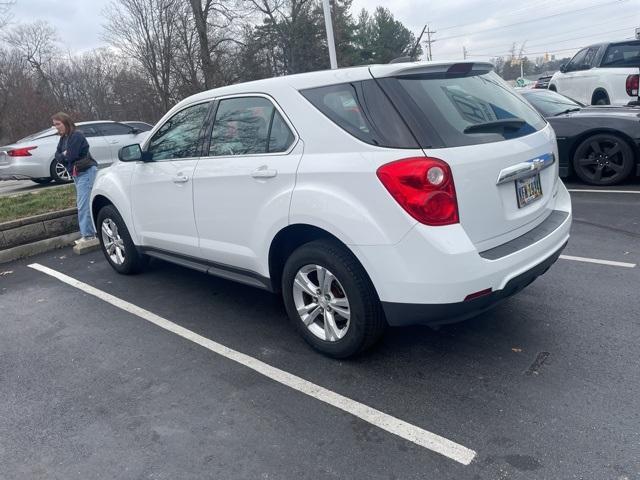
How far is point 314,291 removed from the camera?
3.34m

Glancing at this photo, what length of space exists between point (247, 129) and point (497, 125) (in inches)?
66.1

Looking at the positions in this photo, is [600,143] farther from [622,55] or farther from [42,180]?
[42,180]

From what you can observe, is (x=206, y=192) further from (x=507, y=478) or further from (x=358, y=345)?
(x=507, y=478)

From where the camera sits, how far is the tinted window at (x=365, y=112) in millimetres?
2867

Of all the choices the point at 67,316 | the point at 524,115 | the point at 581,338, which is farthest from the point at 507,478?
the point at 67,316

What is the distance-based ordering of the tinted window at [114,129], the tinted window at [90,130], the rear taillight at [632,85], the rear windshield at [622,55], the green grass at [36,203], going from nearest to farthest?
the green grass at [36,203], the rear taillight at [632,85], the rear windshield at [622,55], the tinted window at [90,130], the tinted window at [114,129]

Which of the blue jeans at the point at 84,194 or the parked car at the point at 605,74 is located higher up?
the parked car at the point at 605,74

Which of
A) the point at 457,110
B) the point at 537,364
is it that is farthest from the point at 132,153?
the point at 537,364

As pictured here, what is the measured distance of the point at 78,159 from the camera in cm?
637

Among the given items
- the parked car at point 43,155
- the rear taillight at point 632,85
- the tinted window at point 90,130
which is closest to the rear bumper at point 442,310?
the parked car at point 43,155

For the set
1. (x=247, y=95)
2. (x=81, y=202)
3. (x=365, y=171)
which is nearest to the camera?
(x=365, y=171)

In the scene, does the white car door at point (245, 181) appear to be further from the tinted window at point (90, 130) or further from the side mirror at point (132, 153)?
the tinted window at point (90, 130)

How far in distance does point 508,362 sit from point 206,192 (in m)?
2.41

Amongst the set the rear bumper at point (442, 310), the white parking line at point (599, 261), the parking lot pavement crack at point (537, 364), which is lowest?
the white parking line at point (599, 261)
